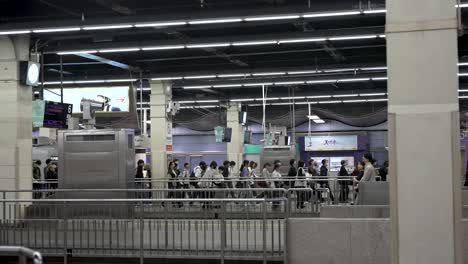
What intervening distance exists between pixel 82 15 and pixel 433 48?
1227cm

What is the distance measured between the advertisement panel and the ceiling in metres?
6.47

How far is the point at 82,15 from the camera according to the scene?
1653 cm

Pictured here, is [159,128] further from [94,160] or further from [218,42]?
[94,160]

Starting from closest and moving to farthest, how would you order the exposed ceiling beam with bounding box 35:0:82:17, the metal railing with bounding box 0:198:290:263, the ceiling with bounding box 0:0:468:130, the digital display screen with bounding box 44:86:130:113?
the metal railing with bounding box 0:198:290:263 < the ceiling with bounding box 0:0:468:130 < the exposed ceiling beam with bounding box 35:0:82:17 < the digital display screen with bounding box 44:86:130:113

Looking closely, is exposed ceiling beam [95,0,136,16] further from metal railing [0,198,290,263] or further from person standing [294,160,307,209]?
person standing [294,160,307,209]

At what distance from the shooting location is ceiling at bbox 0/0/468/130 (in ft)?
50.9

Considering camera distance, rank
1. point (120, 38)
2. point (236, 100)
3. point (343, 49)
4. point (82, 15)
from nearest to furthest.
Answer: point (82, 15) < point (120, 38) < point (343, 49) < point (236, 100)

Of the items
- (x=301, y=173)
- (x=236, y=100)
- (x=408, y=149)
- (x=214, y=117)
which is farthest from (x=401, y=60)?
(x=214, y=117)

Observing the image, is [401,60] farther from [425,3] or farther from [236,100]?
[236,100]

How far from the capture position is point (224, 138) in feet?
114

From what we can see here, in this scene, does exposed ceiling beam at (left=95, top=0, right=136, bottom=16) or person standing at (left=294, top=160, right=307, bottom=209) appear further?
person standing at (left=294, top=160, right=307, bottom=209)

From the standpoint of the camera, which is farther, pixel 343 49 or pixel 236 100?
pixel 236 100

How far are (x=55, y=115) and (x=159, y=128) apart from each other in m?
8.56

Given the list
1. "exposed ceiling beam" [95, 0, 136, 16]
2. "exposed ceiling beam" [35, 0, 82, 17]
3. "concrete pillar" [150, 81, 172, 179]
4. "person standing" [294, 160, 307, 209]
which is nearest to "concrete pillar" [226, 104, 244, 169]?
"concrete pillar" [150, 81, 172, 179]
